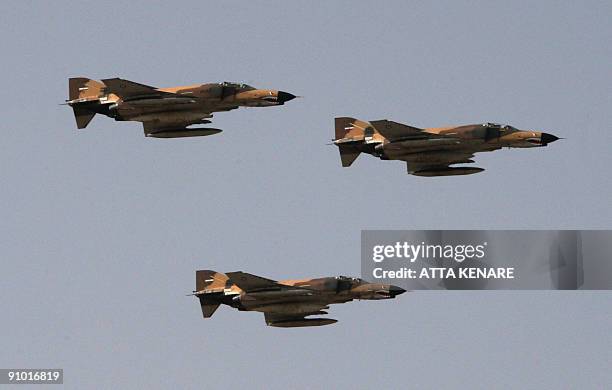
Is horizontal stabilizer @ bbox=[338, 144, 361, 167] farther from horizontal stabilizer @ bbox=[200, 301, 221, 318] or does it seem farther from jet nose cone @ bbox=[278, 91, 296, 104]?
horizontal stabilizer @ bbox=[200, 301, 221, 318]

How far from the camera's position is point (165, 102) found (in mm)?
174375

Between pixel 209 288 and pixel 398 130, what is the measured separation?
17965 mm

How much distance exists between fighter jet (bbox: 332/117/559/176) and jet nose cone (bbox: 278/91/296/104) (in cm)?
791

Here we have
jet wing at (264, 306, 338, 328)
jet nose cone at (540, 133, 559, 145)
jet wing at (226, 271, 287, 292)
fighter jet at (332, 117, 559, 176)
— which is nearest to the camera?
jet wing at (226, 271, 287, 292)

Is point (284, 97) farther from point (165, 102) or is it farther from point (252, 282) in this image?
point (252, 282)

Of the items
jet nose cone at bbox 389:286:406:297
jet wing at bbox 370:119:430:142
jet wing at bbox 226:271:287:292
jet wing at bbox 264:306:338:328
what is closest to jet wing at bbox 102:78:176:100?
jet wing at bbox 226:271:287:292

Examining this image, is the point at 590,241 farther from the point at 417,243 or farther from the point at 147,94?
the point at 147,94

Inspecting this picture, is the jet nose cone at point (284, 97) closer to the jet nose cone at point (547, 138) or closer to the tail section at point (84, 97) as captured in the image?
the tail section at point (84, 97)

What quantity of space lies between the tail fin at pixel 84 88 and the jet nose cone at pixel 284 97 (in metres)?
13.8

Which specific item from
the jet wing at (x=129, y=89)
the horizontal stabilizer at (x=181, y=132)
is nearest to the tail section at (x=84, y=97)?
the jet wing at (x=129, y=89)

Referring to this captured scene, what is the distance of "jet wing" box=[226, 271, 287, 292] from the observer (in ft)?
571

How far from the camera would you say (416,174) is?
18225cm

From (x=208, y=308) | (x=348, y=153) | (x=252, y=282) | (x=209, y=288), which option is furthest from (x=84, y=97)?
(x=348, y=153)

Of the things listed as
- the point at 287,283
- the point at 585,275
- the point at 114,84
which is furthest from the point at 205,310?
the point at 585,275
